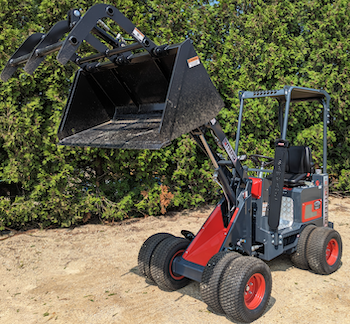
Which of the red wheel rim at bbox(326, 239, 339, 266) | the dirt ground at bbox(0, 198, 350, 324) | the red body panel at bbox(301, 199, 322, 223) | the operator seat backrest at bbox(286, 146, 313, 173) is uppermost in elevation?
the operator seat backrest at bbox(286, 146, 313, 173)

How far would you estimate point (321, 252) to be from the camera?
3891mm

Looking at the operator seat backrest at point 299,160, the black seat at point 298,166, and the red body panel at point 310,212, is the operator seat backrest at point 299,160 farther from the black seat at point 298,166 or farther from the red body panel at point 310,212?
the red body panel at point 310,212

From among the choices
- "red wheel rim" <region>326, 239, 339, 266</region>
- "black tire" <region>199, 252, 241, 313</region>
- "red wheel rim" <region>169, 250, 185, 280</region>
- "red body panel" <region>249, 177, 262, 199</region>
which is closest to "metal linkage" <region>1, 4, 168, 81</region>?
"red body panel" <region>249, 177, 262, 199</region>

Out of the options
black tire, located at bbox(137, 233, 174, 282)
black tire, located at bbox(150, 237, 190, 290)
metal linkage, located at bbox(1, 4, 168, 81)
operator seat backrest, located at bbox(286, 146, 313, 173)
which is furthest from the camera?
operator seat backrest, located at bbox(286, 146, 313, 173)

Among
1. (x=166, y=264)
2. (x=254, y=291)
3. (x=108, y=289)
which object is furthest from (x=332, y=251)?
(x=108, y=289)

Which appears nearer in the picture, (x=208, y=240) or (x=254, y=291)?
(x=254, y=291)

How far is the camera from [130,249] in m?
5.04

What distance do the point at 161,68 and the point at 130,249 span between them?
9.79 ft

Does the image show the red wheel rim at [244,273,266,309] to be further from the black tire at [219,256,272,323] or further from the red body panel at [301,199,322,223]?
the red body panel at [301,199,322,223]

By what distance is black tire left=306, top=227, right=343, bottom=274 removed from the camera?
3913mm

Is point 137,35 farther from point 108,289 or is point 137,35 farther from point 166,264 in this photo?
point 108,289

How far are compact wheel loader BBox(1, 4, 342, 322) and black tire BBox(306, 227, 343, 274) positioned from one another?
1cm

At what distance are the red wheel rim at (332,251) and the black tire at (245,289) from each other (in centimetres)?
146

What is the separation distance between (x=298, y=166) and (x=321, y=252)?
1.24 meters
